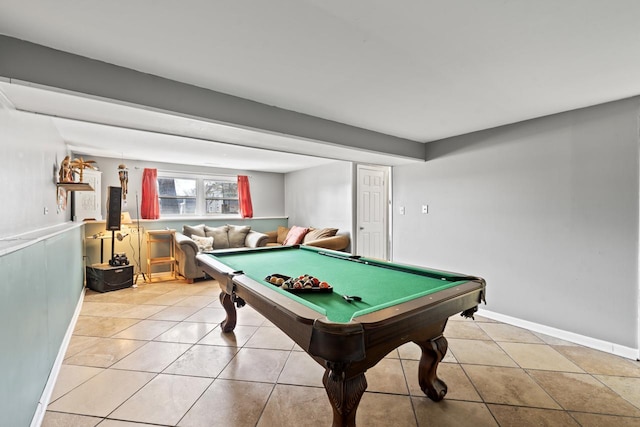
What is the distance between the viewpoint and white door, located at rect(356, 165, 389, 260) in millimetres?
5043

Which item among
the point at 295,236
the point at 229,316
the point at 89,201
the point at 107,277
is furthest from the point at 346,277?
the point at 89,201

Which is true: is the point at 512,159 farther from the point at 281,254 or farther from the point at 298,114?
the point at 281,254

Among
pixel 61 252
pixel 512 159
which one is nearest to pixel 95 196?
pixel 61 252

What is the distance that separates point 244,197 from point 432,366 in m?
5.37

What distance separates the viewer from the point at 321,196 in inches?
230

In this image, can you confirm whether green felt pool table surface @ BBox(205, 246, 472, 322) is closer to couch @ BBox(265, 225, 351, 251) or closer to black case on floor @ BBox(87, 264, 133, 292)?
couch @ BBox(265, 225, 351, 251)

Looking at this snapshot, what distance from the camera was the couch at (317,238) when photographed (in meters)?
4.62

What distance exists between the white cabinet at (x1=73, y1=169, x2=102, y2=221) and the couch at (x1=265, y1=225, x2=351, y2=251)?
3.10 metres

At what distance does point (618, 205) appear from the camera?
2.44m

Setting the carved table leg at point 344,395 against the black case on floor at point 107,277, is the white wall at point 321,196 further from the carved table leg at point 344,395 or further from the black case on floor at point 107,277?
the carved table leg at point 344,395

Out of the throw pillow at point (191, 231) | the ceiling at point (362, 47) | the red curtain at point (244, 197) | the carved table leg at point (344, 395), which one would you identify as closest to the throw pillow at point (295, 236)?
the red curtain at point (244, 197)

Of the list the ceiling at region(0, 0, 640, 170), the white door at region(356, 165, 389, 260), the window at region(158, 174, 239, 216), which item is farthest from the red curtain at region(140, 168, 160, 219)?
the white door at region(356, 165, 389, 260)

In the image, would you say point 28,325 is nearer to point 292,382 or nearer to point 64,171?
point 292,382

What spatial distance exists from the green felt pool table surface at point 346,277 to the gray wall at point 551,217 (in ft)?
5.42
